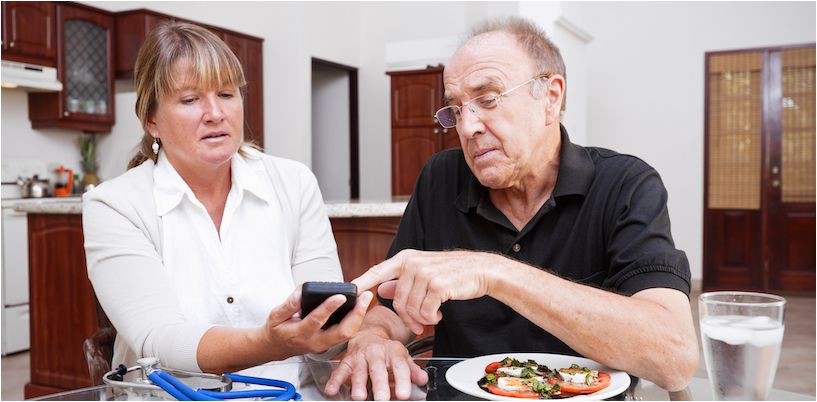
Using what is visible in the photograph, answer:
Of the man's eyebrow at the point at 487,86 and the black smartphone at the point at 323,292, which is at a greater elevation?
the man's eyebrow at the point at 487,86

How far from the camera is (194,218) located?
1.53 meters

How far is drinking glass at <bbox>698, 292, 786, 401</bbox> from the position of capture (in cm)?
86

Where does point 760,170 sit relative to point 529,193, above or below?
above

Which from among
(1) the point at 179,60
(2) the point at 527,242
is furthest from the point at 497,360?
(1) the point at 179,60

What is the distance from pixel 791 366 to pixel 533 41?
3.42m

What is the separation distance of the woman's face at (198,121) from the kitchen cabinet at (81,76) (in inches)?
151

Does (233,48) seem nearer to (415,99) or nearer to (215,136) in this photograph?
(415,99)

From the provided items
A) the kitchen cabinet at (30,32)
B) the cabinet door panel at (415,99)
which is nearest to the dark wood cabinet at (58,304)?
the kitchen cabinet at (30,32)

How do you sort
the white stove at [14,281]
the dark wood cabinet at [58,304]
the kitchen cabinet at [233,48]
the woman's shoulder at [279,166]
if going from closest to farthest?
1. the woman's shoulder at [279,166]
2. the dark wood cabinet at [58,304]
3. the white stove at [14,281]
4. the kitchen cabinet at [233,48]

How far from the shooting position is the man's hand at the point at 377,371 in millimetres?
1021

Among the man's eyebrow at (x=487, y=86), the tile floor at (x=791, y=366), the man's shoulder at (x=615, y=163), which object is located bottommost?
the tile floor at (x=791, y=366)

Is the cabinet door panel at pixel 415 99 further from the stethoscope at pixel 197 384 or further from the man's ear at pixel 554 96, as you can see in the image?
the stethoscope at pixel 197 384

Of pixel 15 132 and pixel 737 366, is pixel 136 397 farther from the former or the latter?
pixel 15 132

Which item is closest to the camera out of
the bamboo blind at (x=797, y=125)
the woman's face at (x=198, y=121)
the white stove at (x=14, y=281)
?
the woman's face at (x=198, y=121)
